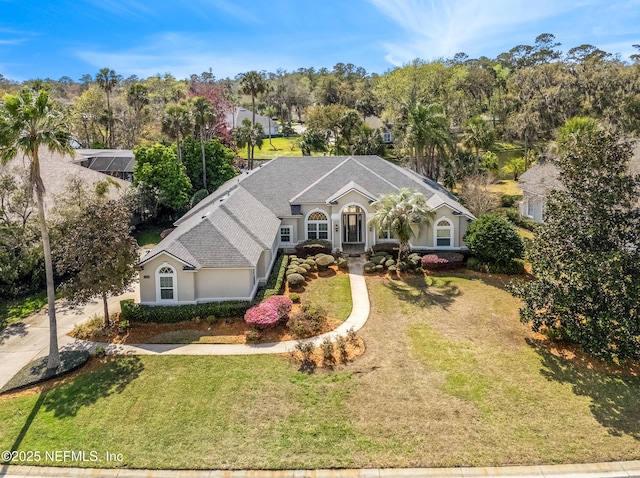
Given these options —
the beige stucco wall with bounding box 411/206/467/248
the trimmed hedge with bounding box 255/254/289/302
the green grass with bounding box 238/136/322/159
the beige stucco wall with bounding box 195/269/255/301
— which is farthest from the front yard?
the green grass with bounding box 238/136/322/159

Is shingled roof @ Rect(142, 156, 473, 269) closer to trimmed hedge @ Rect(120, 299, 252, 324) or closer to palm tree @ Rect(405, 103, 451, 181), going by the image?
trimmed hedge @ Rect(120, 299, 252, 324)

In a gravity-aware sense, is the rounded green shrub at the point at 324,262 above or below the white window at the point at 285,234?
below

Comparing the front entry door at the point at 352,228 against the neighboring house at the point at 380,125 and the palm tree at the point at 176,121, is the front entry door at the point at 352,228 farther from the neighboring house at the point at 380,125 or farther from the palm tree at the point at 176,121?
the neighboring house at the point at 380,125

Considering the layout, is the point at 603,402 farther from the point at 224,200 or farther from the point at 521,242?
the point at 224,200

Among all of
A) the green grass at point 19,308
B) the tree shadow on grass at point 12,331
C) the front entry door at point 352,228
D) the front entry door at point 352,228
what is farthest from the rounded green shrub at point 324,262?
the tree shadow on grass at point 12,331

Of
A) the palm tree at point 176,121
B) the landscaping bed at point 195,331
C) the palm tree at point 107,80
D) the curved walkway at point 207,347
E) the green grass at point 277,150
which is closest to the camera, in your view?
the curved walkway at point 207,347
